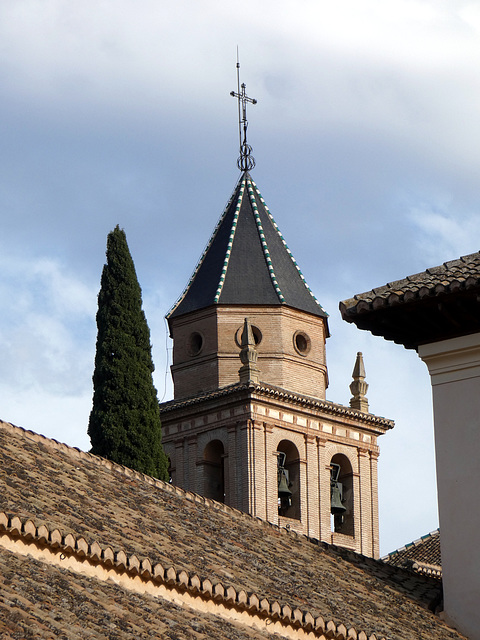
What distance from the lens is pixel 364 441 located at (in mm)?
35031

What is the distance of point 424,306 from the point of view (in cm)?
1384

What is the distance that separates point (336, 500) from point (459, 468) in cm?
2015

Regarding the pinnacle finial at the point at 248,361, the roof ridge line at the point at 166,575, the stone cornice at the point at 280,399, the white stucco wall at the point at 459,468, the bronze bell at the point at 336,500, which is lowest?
the roof ridge line at the point at 166,575

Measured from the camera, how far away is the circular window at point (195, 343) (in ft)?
113

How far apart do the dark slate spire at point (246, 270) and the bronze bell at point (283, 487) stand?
12.6 ft

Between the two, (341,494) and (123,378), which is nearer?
(123,378)

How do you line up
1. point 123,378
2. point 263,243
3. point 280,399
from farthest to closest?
1. point 263,243
2. point 280,399
3. point 123,378

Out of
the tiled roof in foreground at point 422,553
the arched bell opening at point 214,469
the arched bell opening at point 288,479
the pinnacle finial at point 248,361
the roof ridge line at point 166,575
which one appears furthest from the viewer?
the arched bell opening at point 214,469

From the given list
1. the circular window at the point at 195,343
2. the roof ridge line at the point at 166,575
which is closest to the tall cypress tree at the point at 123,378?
the circular window at the point at 195,343

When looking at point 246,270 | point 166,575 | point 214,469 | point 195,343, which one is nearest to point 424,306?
point 166,575

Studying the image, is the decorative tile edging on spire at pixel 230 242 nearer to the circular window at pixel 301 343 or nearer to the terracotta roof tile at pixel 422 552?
the circular window at pixel 301 343

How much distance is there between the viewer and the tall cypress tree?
23719 mm

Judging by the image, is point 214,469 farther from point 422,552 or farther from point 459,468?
point 459,468

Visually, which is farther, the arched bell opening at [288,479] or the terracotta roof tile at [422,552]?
the arched bell opening at [288,479]
